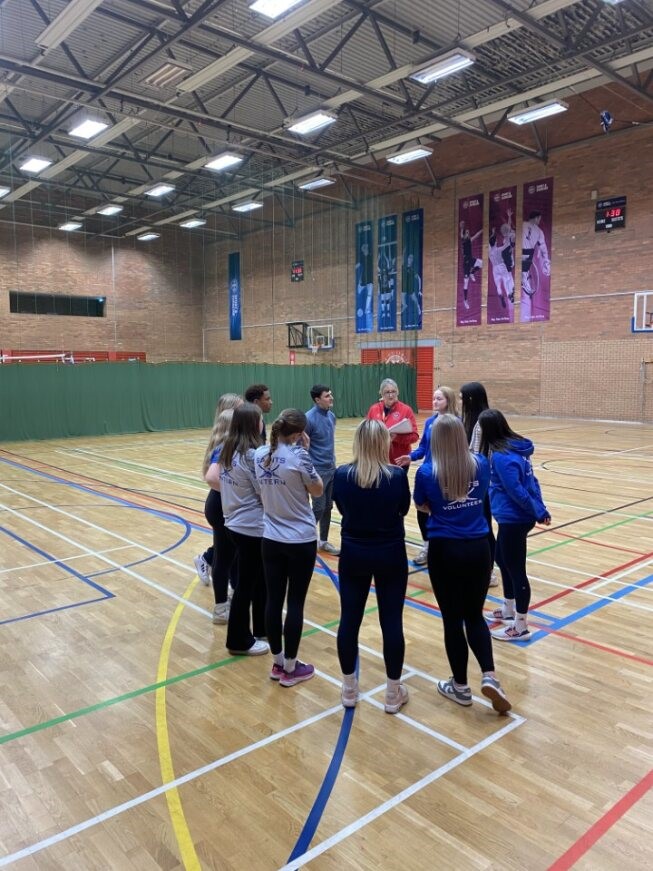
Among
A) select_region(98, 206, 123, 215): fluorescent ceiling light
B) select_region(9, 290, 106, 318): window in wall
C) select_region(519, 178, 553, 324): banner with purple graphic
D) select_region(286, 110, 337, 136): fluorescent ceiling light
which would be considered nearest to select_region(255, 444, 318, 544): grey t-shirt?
select_region(286, 110, 337, 136): fluorescent ceiling light

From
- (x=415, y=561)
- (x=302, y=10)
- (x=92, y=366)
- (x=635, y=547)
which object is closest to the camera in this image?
(x=415, y=561)

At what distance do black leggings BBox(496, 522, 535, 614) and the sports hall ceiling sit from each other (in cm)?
1028

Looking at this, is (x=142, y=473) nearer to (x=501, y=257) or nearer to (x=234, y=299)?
(x=501, y=257)

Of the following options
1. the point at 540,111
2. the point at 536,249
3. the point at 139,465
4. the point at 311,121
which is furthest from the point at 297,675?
the point at 536,249

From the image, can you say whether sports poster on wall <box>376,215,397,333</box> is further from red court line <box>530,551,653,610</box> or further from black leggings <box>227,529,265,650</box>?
black leggings <box>227,529,265,650</box>

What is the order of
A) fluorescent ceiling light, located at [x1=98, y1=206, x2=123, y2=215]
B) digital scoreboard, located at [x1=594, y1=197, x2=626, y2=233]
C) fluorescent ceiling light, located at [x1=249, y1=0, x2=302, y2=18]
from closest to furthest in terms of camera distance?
fluorescent ceiling light, located at [x1=249, y1=0, x2=302, y2=18] → digital scoreboard, located at [x1=594, y1=197, x2=626, y2=233] → fluorescent ceiling light, located at [x1=98, y1=206, x2=123, y2=215]

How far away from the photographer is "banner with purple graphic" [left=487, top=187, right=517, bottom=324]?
21.2m

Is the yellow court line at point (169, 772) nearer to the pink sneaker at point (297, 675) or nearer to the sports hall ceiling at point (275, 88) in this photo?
the pink sneaker at point (297, 675)

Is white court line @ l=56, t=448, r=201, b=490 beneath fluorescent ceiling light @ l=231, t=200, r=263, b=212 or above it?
beneath

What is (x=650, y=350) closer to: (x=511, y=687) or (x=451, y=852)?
(x=511, y=687)

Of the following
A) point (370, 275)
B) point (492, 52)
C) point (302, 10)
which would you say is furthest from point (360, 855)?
point (370, 275)

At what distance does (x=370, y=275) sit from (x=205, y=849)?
2457 centimetres

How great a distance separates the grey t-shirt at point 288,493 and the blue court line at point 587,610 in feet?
6.04

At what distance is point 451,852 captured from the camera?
2332 millimetres
